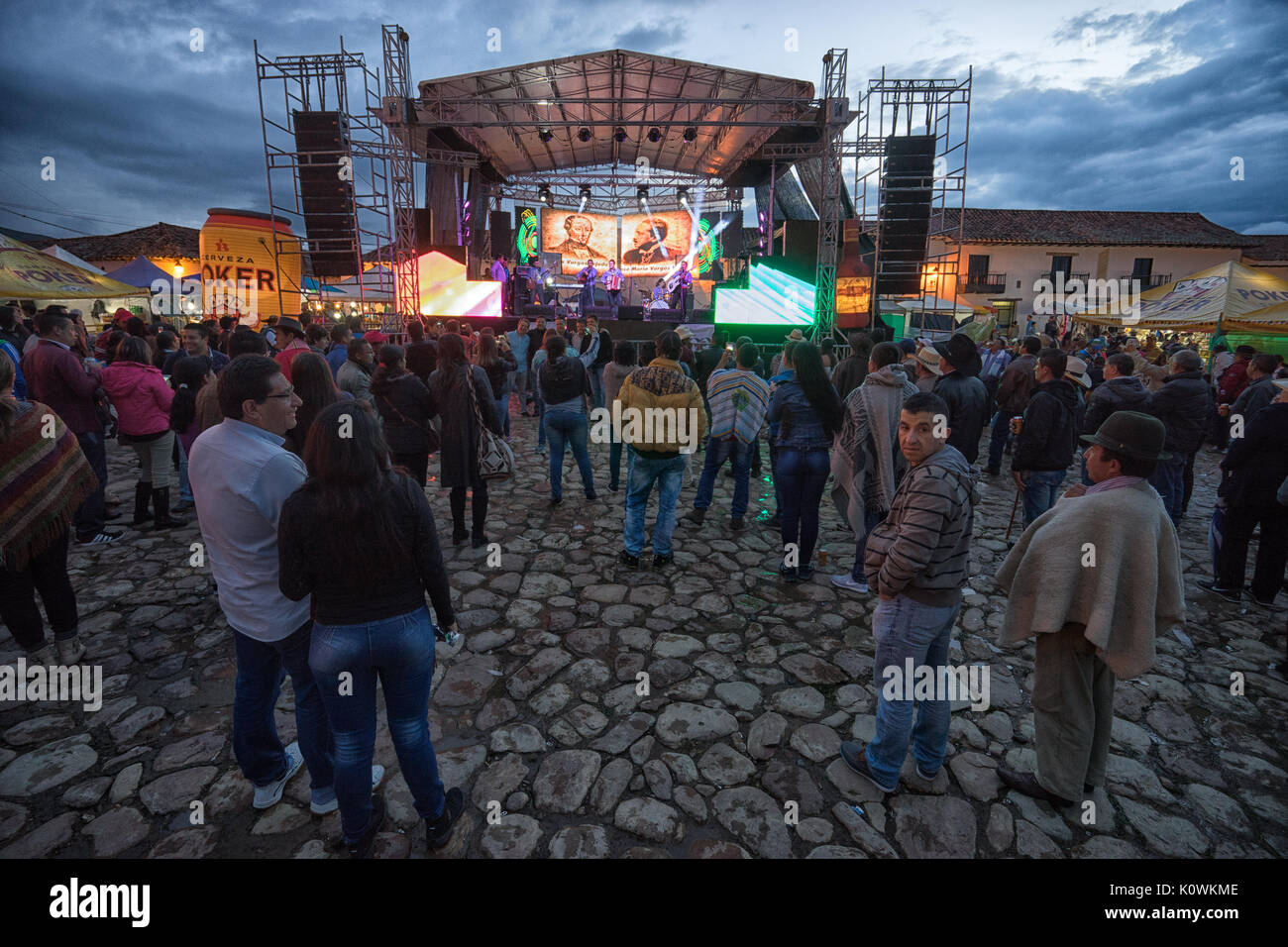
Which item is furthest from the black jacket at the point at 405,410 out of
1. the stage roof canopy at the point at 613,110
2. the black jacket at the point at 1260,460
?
the stage roof canopy at the point at 613,110

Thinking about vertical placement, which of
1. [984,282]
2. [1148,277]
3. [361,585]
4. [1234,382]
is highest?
[1148,277]

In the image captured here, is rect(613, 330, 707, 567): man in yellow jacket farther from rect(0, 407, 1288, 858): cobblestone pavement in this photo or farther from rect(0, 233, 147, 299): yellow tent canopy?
rect(0, 233, 147, 299): yellow tent canopy

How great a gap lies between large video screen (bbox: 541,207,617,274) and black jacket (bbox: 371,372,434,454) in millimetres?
22820

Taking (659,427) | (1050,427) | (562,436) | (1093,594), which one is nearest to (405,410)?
(562,436)

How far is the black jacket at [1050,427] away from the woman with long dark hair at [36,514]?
7224 millimetres

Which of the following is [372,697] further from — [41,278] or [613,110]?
[613,110]

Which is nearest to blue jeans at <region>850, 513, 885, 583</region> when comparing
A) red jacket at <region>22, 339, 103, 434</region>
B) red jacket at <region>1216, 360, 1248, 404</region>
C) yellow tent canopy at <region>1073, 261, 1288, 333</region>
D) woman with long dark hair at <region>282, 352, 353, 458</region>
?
woman with long dark hair at <region>282, 352, 353, 458</region>

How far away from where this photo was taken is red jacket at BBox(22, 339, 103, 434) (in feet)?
16.7

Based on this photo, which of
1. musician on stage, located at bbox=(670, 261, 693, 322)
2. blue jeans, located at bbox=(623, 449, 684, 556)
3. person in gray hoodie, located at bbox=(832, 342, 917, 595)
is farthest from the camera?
musician on stage, located at bbox=(670, 261, 693, 322)

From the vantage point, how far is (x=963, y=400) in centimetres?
532

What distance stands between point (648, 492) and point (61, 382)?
5506 mm

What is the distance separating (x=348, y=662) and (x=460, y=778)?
4.01 feet

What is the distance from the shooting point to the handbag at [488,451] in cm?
519
